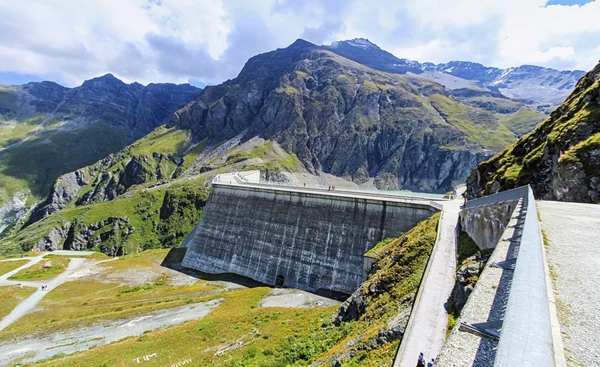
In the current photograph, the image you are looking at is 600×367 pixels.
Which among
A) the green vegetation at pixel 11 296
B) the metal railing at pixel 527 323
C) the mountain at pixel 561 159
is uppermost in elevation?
the mountain at pixel 561 159

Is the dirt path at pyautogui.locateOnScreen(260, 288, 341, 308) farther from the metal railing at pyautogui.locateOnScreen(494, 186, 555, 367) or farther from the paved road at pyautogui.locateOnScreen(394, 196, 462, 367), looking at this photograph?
the metal railing at pyautogui.locateOnScreen(494, 186, 555, 367)

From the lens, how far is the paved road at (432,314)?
36.4 feet

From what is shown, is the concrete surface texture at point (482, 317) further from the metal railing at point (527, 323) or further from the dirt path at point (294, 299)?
the dirt path at point (294, 299)

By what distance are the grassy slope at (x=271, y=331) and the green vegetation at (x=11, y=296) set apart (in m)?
8.58

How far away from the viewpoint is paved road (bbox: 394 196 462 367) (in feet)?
36.4

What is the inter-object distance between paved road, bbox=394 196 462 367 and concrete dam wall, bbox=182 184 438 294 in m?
22.9

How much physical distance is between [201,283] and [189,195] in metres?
97.6

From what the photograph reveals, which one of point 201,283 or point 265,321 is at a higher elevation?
point 265,321

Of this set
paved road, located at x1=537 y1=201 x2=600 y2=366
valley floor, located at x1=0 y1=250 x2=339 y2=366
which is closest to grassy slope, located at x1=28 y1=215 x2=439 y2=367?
valley floor, located at x1=0 y1=250 x2=339 y2=366

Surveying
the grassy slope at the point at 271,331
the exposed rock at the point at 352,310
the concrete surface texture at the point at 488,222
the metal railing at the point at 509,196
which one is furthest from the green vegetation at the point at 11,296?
the metal railing at the point at 509,196

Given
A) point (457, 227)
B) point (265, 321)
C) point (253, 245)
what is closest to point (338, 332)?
point (265, 321)

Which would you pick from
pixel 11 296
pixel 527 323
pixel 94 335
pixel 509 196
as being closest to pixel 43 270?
pixel 11 296

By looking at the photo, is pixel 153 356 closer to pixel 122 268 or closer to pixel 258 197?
pixel 258 197

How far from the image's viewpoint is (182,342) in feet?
90.4
